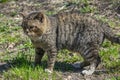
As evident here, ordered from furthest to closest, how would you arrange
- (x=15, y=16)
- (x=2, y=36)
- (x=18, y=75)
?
(x=15, y=16) → (x=2, y=36) → (x=18, y=75)

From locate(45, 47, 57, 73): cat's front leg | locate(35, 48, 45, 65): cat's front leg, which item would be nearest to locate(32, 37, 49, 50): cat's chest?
locate(45, 47, 57, 73): cat's front leg

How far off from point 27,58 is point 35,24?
1176 mm

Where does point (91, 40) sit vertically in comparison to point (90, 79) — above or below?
above

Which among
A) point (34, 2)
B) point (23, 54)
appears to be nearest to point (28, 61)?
point (23, 54)

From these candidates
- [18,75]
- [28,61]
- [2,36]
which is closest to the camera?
[18,75]

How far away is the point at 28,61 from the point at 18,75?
757 millimetres

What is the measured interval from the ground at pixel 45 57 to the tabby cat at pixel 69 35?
10.6 inches

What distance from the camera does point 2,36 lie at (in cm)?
925

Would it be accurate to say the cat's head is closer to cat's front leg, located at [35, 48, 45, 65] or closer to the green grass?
cat's front leg, located at [35, 48, 45, 65]

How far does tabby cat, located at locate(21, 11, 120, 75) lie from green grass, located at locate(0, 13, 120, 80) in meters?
0.29

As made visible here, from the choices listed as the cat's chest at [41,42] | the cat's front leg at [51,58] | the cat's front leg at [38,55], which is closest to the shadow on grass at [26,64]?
the cat's front leg at [38,55]

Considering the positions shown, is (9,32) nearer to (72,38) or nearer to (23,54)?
(23,54)

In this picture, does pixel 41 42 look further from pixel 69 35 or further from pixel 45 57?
pixel 45 57

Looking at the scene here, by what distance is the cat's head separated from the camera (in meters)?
6.77
